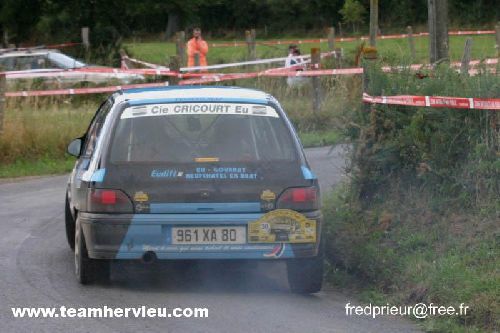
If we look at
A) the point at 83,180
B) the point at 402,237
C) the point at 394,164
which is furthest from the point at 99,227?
the point at 394,164

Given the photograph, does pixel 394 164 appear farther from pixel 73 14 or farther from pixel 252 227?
pixel 73 14

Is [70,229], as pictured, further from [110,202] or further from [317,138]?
[317,138]

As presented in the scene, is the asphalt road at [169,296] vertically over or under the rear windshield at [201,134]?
under

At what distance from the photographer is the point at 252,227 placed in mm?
8586

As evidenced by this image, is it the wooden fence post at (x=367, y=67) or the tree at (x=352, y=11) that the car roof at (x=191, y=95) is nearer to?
the wooden fence post at (x=367, y=67)

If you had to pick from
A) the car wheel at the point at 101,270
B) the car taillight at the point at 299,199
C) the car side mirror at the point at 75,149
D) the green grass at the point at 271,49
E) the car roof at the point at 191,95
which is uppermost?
the car roof at the point at 191,95

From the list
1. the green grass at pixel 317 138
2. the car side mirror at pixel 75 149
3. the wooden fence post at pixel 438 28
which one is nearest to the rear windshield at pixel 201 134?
the car side mirror at pixel 75 149

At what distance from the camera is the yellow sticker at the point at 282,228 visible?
859cm

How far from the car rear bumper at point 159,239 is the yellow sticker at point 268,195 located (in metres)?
0.14

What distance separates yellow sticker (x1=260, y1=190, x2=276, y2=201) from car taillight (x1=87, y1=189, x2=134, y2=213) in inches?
38.7

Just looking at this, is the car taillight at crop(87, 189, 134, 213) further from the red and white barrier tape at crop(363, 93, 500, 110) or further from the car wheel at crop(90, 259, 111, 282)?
the red and white barrier tape at crop(363, 93, 500, 110)

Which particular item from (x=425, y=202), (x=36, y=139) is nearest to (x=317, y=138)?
(x=36, y=139)

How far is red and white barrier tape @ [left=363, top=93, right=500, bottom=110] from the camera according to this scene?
10172 mm

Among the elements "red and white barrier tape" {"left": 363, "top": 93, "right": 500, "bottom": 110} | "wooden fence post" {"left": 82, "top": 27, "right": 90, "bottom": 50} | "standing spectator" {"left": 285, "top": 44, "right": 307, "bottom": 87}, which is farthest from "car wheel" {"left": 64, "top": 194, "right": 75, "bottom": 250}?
"wooden fence post" {"left": 82, "top": 27, "right": 90, "bottom": 50}
